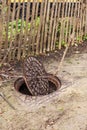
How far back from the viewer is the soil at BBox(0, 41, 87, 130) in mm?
3763

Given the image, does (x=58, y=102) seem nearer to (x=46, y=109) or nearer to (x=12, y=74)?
(x=46, y=109)

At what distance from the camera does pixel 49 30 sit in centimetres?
601

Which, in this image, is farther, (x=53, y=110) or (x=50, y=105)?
(x=50, y=105)

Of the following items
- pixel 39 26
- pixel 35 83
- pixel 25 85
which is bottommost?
pixel 25 85

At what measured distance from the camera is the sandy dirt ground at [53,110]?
374 cm

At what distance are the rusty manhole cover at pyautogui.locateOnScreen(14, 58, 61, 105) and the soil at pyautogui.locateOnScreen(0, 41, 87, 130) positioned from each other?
0.12 meters

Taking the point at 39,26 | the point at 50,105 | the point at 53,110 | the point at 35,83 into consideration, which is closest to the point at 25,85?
the point at 35,83

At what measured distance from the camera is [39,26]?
18.8ft

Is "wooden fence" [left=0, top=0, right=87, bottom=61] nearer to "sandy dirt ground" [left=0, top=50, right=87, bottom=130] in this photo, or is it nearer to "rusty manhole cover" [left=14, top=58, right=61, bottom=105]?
"rusty manhole cover" [left=14, top=58, right=61, bottom=105]

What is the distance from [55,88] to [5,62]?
130cm

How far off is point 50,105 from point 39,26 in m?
2.16

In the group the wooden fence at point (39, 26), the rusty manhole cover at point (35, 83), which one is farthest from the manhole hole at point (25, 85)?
the wooden fence at point (39, 26)

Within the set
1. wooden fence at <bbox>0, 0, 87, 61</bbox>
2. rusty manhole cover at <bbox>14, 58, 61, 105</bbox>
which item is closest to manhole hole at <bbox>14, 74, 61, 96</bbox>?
rusty manhole cover at <bbox>14, 58, 61, 105</bbox>

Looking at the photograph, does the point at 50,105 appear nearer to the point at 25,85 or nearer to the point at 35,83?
the point at 35,83
